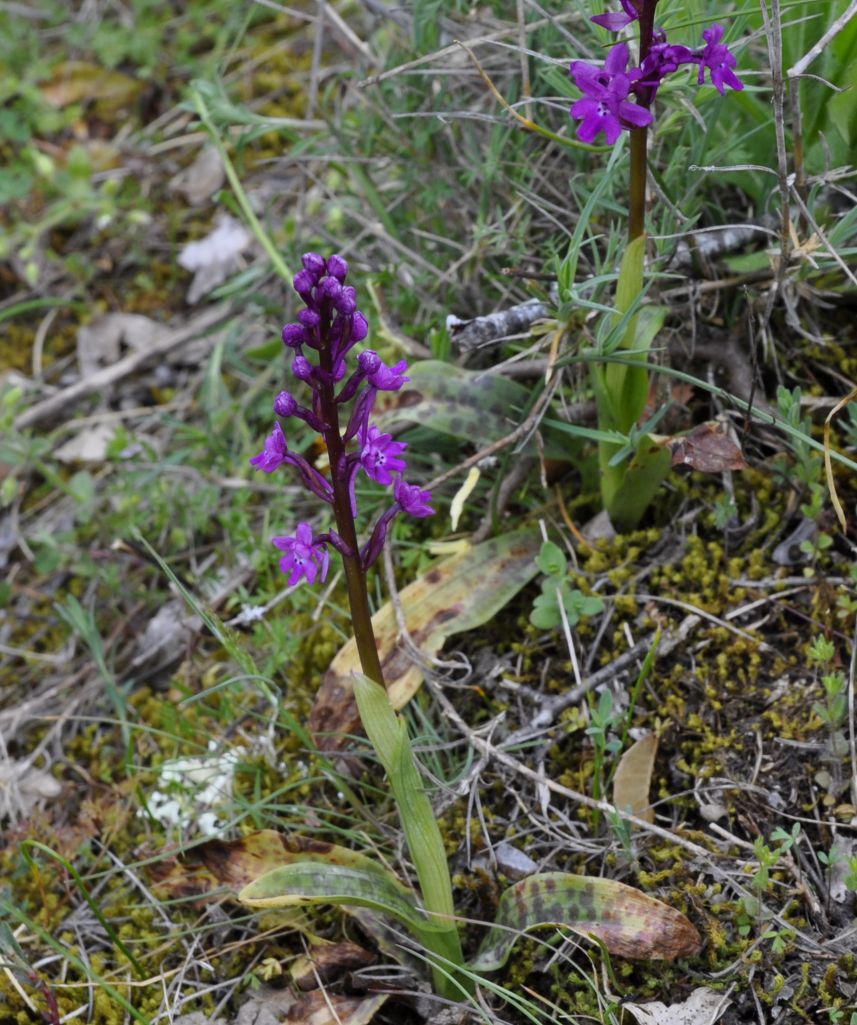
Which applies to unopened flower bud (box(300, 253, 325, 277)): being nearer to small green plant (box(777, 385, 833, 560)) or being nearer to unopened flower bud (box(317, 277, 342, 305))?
unopened flower bud (box(317, 277, 342, 305))

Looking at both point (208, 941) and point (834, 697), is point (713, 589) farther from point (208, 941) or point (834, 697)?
point (208, 941)

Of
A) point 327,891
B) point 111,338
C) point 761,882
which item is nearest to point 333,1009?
point 327,891

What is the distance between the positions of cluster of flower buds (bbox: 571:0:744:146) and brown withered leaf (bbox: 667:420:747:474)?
80cm

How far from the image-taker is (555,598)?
2.73 m

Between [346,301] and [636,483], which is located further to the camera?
[636,483]

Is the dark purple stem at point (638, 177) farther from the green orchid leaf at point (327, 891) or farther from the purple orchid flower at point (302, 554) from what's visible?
the green orchid leaf at point (327, 891)

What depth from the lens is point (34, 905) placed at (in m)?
2.83

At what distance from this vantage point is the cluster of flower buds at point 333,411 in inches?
74.6

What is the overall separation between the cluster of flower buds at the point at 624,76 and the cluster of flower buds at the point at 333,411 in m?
0.60

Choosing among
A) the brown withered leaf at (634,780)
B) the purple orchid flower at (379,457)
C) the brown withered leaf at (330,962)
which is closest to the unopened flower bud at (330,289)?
the purple orchid flower at (379,457)

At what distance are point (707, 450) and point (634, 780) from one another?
0.80 m

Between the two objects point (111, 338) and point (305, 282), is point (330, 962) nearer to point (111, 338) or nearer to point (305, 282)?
point (305, 282)

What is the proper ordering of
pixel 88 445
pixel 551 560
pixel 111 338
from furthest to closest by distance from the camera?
pixel 111 338 < pixel 88 445 < pixel 551 560

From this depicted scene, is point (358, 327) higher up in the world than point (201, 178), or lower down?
higher up
